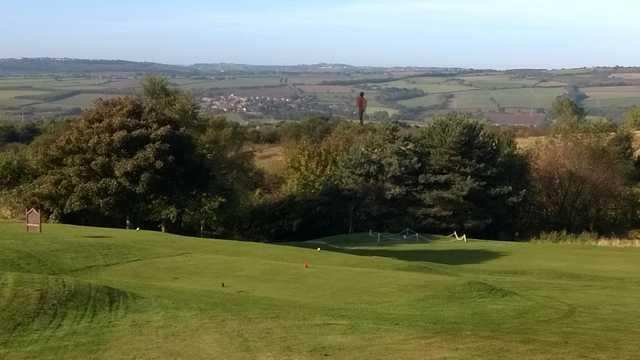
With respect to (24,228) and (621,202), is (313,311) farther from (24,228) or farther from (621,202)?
(621,202)

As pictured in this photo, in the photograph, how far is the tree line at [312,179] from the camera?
4484cm

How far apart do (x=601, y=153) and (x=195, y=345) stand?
59.9 metres

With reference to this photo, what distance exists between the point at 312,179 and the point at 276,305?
52.0m

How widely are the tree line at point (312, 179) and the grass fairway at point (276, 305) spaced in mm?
15269

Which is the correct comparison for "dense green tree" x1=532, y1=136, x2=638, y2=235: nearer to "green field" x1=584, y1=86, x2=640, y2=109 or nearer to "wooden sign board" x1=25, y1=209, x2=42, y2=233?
"wooden sign board" x1=25, y1=209, x2=42, y2=233

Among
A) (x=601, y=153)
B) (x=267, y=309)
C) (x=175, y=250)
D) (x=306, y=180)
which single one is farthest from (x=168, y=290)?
(x=601, y=153)

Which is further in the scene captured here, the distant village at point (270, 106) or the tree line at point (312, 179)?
the distant village at point (270, 106)

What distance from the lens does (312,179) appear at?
227ft

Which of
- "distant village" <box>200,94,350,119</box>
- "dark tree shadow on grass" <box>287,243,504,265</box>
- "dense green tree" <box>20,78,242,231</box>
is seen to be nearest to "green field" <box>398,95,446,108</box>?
"distant village" <box>200,94,350,119</box>

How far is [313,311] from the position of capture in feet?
54.5

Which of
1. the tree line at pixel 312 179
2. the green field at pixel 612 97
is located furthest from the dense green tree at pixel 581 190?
the green field at pixel 612 97

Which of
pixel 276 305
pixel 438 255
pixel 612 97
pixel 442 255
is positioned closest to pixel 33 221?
pixel 276 305

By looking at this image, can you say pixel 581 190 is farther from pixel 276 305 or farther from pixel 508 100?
pixel 508 100

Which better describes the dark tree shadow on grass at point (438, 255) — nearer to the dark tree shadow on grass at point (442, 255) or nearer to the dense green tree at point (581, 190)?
the dark tree shadow on grass at point (442, 255)
